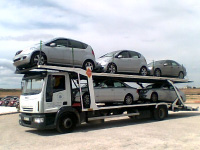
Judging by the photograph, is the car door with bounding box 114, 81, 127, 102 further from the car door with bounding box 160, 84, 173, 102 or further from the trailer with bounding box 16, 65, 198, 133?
the car door with bounding box 160, 84, 173, 102

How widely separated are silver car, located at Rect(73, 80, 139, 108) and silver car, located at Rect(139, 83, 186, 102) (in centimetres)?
92

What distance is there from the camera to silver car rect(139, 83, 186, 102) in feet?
40.8

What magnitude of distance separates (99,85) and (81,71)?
1360 millimetres

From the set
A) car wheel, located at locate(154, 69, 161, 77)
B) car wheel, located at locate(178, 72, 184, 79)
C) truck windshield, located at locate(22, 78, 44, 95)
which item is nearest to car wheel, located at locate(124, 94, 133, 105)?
car wheel, located at locate(154, 69, 161, 77)

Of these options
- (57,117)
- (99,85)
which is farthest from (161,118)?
(57,117)

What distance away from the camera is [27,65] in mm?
8477

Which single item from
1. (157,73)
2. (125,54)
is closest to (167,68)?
(157,73)

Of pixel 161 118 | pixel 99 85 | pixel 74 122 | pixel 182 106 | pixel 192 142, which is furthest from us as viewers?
pixel 182 106

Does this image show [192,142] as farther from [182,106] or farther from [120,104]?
[182,106]

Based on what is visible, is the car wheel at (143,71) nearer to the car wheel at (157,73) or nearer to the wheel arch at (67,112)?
the car wheel at (157,73)

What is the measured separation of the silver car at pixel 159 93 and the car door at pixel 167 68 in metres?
0.70

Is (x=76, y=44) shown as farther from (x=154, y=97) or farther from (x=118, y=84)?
(x=154, y=97)

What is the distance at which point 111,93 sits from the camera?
10.4 m

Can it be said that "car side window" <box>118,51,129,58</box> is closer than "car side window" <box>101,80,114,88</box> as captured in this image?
No
